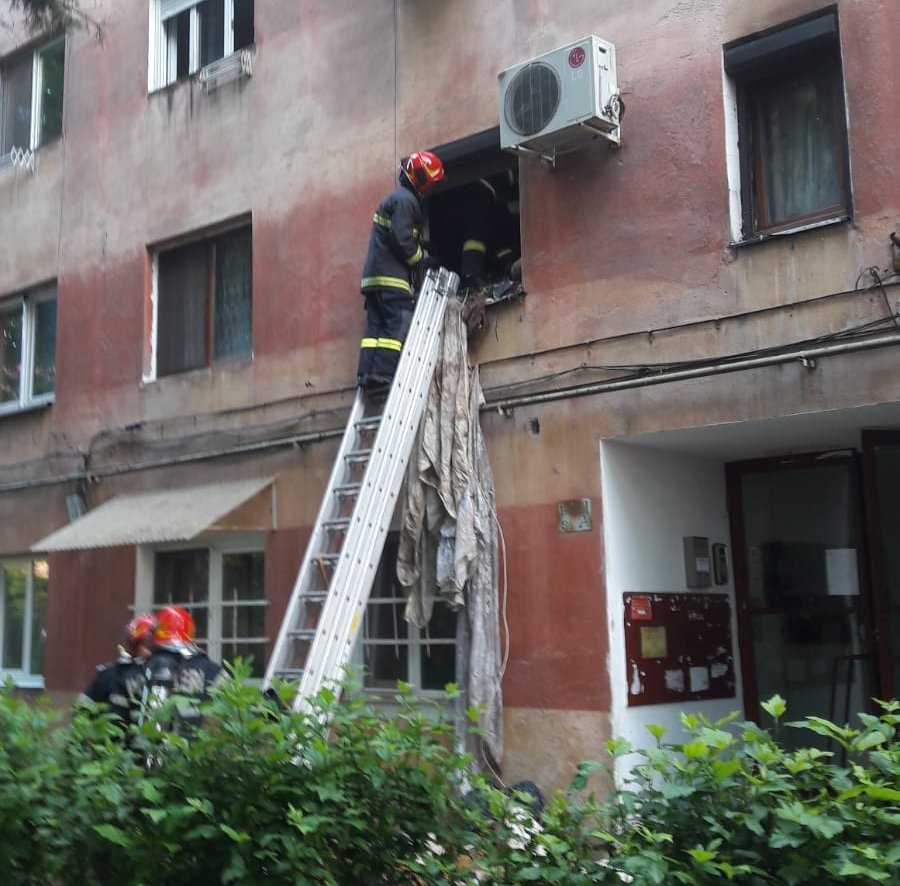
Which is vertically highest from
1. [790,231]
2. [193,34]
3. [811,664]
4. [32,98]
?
[32,98]

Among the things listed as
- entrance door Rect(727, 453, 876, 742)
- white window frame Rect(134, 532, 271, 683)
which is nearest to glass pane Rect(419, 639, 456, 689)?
white window frame Rect(134, 532, 271, 683)

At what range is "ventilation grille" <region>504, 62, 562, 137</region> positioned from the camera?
767 centimetres

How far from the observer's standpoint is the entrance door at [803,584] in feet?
25.6

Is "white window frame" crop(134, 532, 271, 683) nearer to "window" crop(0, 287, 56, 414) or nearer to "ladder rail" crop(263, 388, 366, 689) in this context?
"ladder rail" crop(263, 388, 366, 689)

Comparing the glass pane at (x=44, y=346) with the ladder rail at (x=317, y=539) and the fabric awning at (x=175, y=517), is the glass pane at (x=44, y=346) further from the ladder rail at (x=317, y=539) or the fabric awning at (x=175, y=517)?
the ladder rail at (x=317, y=539)

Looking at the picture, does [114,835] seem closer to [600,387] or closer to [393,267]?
[600,387]

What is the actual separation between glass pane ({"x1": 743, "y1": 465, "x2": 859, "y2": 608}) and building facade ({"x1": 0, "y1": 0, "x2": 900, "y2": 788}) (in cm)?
2

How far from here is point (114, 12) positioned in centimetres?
1202

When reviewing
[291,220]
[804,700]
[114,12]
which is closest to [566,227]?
[291,220]

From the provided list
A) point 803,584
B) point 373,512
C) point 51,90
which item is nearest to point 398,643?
point 373,512

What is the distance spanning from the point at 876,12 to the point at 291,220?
506cm

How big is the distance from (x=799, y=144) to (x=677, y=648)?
3.43 meters

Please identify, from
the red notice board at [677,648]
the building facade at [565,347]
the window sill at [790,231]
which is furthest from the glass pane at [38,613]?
the window sill at [790,231]

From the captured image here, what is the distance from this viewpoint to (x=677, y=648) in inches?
308
